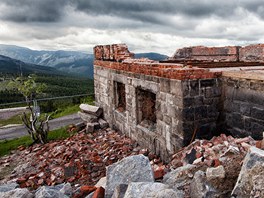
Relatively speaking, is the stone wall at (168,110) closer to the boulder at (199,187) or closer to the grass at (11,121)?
the boulder at (199,187)

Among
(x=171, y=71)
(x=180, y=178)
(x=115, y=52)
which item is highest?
(x=115, y=52)

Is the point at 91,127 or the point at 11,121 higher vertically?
the point at 91,127

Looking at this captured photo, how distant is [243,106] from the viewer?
5332 millimetres

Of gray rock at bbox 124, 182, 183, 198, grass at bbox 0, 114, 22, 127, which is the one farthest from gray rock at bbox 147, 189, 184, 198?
grass at bbox 0, 114, 22, 127

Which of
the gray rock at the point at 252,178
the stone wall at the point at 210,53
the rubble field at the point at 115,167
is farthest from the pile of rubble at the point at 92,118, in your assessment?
the gray rock at the point at 252,178

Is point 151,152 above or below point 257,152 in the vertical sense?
below

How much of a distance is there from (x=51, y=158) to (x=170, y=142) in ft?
13.2

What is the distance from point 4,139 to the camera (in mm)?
11742

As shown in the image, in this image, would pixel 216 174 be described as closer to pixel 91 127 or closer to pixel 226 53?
pixel 91 127

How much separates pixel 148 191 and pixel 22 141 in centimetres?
919

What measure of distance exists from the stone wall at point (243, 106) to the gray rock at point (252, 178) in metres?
2.37

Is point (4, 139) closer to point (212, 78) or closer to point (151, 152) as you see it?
point (151, 152)

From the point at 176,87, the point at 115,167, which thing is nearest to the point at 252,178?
the point at 115,167

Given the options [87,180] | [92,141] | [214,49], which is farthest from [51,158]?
[214,49]
